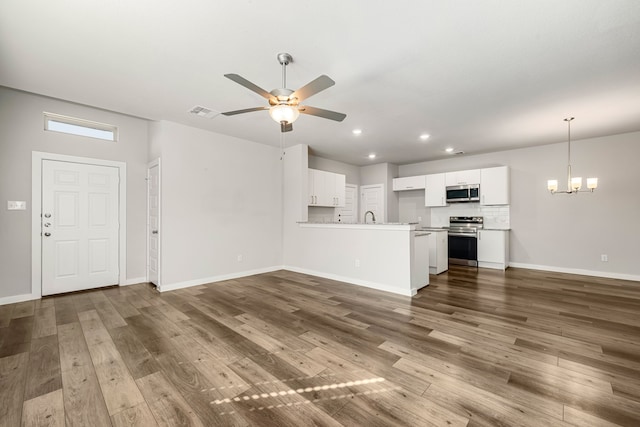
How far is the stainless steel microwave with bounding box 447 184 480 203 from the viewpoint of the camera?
605 centimetres

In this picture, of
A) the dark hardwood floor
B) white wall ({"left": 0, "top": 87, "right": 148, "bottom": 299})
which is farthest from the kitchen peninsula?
white wall ({"left": 0, "top": 87, "right": 148, "bottom": 299})

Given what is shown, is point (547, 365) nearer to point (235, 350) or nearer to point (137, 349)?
point (235, 350)

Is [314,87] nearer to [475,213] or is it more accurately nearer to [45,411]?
[45,411]

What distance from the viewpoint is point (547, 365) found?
2057 millimetres

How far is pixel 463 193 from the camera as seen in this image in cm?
619

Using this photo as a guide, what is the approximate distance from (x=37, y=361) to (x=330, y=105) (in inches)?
151

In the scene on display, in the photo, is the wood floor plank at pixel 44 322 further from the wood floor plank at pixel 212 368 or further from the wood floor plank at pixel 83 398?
the wood floor plank at pixel 212 368

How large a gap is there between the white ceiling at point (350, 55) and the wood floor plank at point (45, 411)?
2707 mm

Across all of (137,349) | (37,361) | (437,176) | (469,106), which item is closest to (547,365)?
(469,106)

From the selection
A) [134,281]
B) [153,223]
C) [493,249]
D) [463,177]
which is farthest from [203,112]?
[493,249]

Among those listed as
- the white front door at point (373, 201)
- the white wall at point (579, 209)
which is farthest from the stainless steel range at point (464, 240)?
the white front door at point (373, 201)

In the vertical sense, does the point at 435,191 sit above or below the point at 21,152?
below

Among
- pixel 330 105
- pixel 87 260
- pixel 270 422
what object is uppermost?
pixel 330 105

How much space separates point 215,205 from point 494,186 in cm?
589
